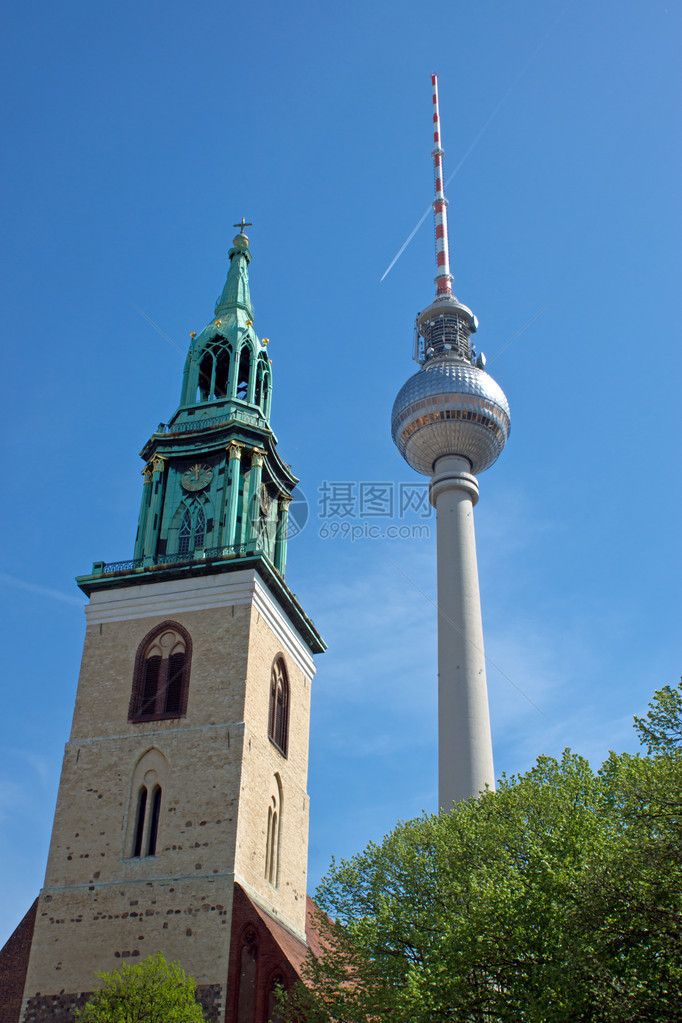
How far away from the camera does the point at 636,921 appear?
18812 millimetres

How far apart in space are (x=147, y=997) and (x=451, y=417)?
160ft

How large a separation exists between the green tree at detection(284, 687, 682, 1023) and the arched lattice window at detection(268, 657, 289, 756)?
7635 millimetres

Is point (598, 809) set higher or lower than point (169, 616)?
lower

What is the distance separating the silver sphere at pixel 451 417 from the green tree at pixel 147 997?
155 ft

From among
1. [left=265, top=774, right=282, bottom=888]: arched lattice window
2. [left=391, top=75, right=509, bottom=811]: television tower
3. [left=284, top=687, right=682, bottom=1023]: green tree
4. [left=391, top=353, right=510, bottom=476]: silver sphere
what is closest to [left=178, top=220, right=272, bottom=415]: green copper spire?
[left=265, top=774, right=282, bottom=888]: arched lattice window

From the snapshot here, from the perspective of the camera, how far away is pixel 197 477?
4075cm

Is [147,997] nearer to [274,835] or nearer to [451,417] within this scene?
[274,835]

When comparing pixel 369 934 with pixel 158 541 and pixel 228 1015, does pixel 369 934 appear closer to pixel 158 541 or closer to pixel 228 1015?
pixel 228 1015

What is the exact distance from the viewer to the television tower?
5747 cm

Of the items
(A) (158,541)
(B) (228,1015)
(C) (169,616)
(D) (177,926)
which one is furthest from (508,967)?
(A) (158,541)

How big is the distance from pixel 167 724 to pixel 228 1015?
939 centimetres

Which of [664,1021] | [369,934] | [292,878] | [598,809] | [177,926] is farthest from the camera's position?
[292,878]

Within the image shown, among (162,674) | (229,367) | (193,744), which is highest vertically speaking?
(229,367)

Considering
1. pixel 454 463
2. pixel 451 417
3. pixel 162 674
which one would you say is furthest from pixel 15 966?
pixel 451 417
